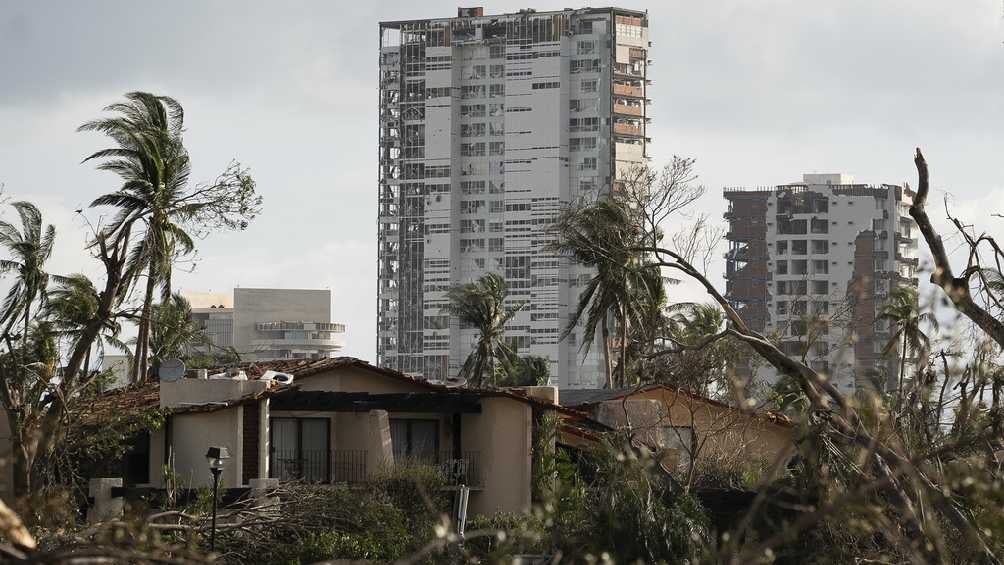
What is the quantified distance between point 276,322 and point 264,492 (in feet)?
479

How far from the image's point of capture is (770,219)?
474ft

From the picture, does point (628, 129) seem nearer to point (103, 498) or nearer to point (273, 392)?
point (273, 392)

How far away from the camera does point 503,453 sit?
111ft

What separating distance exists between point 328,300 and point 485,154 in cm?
3893

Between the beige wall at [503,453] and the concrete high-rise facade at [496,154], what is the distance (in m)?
109

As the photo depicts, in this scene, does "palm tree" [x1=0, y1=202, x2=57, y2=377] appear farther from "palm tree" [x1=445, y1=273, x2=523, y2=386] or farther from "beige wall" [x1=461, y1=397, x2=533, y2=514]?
"palm tree" [x1=445, y1=273, x2=523, y2=386]

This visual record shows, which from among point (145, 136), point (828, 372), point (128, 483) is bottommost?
point (128, 483)

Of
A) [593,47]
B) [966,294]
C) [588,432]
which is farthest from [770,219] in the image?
[966,294]

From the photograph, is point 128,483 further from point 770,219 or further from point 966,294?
point 770,219

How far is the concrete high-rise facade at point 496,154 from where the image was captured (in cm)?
14525

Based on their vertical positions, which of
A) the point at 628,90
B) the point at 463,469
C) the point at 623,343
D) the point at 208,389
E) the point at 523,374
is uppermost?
the point at 628,90

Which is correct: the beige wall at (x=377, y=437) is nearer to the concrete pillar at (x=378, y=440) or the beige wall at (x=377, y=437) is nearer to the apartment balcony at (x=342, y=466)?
the concrete pillar at (x=378, y=440)

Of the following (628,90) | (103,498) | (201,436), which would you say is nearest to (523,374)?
(201,436)

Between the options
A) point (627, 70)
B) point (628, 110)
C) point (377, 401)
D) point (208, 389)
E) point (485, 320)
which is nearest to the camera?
point (208, 389)
